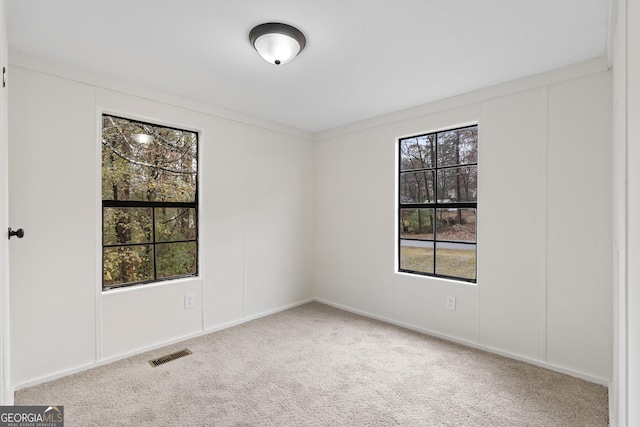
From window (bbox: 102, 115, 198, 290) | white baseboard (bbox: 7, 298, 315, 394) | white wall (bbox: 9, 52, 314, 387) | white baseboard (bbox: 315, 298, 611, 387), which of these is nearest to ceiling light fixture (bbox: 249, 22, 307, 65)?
white wall (bbox: 9, 52, 314, 387)

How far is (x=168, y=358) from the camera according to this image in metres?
2.72

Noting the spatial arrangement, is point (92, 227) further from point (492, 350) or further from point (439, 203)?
point (492, 350)

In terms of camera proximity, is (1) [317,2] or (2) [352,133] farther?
(2) [352,133]

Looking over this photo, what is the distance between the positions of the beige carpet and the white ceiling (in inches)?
93.1

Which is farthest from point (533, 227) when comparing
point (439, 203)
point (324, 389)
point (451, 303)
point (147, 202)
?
point (147, 202)

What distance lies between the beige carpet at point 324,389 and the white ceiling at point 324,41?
2.36 metres

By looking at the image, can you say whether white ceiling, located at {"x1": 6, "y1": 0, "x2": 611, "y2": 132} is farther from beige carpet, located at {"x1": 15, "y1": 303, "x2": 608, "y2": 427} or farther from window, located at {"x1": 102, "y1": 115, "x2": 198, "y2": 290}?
beige carpet, located at {"x1": 15, "y1": 303, "x2": 608, "y2": 427}

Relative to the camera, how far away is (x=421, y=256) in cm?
346

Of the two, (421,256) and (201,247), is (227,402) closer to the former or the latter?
(201,247)

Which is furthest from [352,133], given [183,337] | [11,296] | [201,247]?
[11,296]

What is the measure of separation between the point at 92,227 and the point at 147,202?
0.50m

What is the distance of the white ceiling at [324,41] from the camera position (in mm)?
1766

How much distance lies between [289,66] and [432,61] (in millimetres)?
1070

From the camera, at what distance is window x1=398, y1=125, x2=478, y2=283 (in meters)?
3.12
